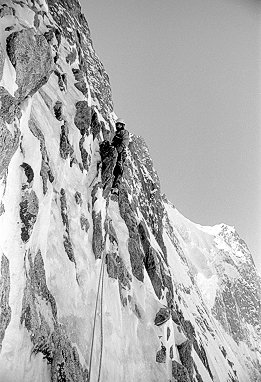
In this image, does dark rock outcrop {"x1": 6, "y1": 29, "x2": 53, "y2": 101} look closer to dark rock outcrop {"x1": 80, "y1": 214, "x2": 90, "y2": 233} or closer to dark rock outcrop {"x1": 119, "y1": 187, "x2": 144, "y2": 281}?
dark rock outcrop {"x1": 80, "y1": 214, "x2": 90, "y2": 233}

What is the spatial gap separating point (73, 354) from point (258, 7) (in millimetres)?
12476

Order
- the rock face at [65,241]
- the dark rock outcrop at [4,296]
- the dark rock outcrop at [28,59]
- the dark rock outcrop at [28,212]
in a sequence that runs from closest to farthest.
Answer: the dark rock outcrop at [4,296]
the rock face at [65,241]
the dark rock outcrop at [28,59]
the dark rock outcrop at [28,212]

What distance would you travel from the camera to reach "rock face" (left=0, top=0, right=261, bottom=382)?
1018cm

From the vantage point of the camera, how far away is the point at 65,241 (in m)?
14.2

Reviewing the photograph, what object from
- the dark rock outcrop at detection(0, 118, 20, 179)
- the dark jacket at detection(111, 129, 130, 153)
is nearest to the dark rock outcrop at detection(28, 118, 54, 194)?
the dark rock outcrop at detection(0, 118, 20, 179)

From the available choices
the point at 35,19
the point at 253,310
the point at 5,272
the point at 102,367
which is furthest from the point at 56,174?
the point at 253,310

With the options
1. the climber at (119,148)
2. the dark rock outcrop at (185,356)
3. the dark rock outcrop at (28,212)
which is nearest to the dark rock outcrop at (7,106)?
the dark rock outcrop at (28,212)

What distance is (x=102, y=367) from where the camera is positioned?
1357cm

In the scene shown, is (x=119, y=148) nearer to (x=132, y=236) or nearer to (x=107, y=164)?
(x=107, y=164)

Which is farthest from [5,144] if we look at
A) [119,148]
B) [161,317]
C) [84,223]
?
[161,317]

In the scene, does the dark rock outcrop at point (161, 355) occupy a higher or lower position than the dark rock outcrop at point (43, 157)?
lower

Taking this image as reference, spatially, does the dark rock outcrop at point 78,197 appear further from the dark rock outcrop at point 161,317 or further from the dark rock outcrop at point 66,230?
the dark rock outcrop at point 161,317

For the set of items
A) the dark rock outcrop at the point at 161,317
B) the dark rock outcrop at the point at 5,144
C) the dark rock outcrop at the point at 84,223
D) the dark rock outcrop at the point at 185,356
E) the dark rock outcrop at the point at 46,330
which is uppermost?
the dark rock outcrop at the point at 84,223

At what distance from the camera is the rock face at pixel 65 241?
10.2m
